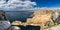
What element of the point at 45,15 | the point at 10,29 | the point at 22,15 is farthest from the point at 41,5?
the point at 10,29

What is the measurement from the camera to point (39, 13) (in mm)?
5383

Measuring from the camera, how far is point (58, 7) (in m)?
4.84

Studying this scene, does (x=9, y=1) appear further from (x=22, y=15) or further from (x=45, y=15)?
(x=45, y=15)

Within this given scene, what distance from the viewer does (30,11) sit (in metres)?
5.25

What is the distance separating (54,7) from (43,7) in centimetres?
39

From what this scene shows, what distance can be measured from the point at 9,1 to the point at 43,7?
1.21m

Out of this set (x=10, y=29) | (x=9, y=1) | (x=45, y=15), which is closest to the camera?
(x=10, y=29)

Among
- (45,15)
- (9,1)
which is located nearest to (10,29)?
(9,1)

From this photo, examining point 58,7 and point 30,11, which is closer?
point 58,7

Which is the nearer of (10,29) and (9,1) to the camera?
(10,29)

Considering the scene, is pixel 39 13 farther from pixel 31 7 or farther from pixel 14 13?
pixel 14 13

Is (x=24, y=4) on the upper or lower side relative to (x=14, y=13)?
upper

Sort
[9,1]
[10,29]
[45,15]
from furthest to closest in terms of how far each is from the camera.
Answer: [45,15]
[9,1]
[10,29]

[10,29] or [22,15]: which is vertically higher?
[10,29]
